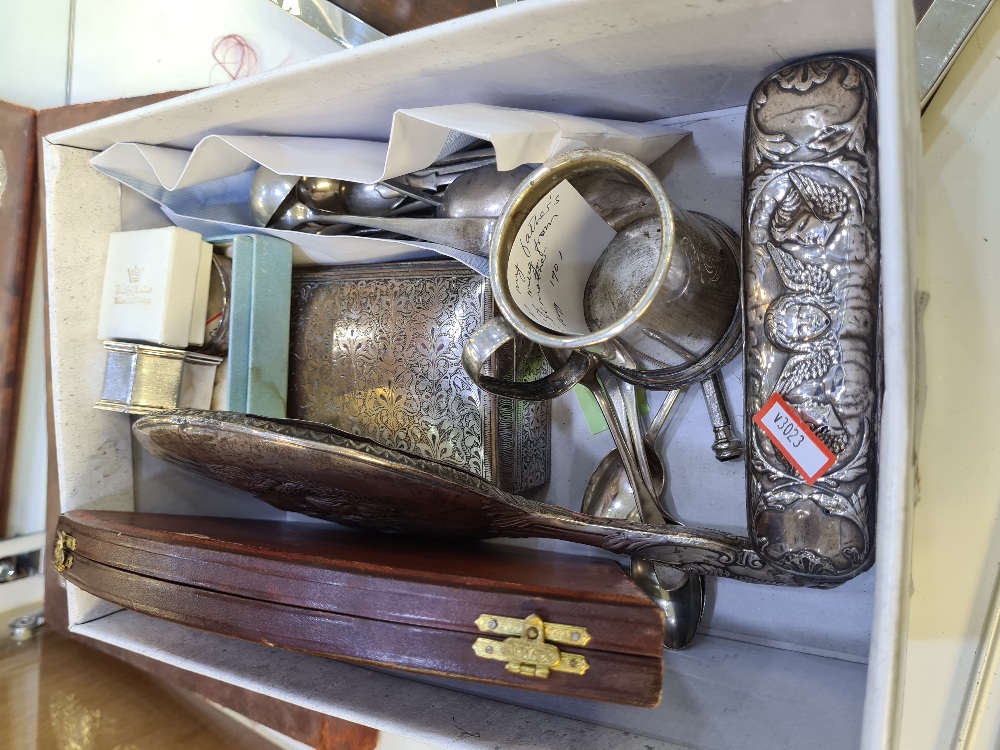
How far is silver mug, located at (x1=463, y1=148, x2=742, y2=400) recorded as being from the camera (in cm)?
57

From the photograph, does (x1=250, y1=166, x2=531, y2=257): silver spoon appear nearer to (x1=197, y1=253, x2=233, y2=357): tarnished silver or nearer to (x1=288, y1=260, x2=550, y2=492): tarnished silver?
(x1=288, y1=260, x2=550, y2=492): tarnished silver

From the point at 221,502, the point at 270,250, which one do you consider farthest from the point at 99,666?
the point at 270,250

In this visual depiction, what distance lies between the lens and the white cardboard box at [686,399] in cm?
44

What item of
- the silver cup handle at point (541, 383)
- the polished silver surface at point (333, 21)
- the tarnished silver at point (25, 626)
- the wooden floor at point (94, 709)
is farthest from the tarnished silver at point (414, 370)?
the tarnished silver at point (25, 626)

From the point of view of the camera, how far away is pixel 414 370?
79cm

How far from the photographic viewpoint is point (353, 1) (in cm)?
93

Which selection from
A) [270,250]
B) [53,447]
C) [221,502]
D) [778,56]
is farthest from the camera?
[53,447]

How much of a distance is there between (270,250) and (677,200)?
1.48 feet

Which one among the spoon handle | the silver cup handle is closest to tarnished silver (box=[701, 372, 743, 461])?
the silver cup handle

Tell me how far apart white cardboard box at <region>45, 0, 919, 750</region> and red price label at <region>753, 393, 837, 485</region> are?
8 centimetres

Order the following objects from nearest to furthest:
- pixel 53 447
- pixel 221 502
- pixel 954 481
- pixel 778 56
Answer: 1. pixel 778 56
2. pixel 954 481
3. pixel 221 502
4. pixel 53 447

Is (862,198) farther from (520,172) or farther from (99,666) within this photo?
(99,666)

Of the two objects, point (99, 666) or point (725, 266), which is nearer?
point (725, 266)

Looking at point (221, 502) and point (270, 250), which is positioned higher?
point (270, 250)
